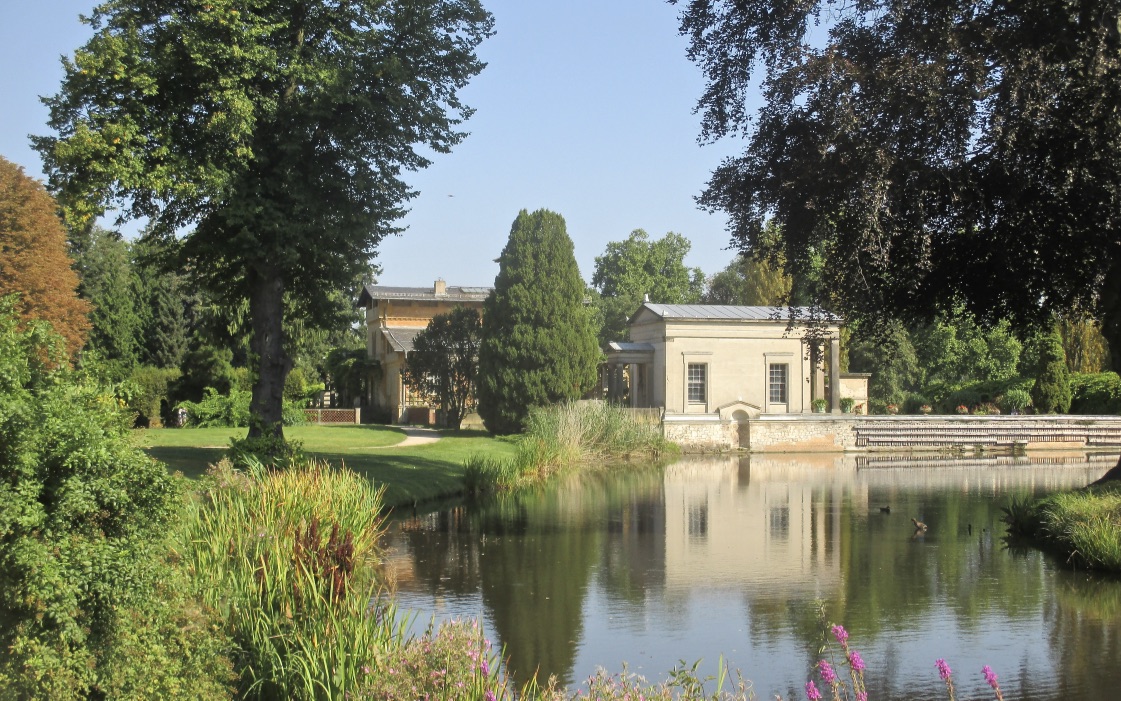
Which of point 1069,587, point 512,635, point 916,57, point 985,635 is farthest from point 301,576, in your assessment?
point 916,57

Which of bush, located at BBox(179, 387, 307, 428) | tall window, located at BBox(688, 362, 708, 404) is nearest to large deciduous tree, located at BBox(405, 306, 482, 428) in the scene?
bush, located at BBox(179, 387, 307, 428)

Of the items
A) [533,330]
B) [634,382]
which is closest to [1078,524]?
[533,330]

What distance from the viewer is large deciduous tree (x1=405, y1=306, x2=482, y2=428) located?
1529 inches

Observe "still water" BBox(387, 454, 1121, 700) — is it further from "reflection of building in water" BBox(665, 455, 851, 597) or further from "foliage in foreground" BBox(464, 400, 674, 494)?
"foliage in foreground" BBox(464, 400, 674, 494)

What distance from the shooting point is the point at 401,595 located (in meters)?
10.8

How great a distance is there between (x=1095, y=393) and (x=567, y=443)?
22.6 meters

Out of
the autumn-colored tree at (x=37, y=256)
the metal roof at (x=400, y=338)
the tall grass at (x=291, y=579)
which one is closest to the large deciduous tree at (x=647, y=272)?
the metal roof at (x=400, y=338)

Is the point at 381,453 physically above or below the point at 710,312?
below

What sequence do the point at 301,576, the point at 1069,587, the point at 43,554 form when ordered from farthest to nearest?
the point at 1069,587 < the point at 301,576 < the point at 43,554

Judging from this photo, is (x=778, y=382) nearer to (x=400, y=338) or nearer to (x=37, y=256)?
(x=400, y=338)

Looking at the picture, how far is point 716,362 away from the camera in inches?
1508

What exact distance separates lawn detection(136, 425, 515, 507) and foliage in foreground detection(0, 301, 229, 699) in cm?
943

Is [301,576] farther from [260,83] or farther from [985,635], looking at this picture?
[260,83]

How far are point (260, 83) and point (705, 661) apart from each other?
13462 mm
